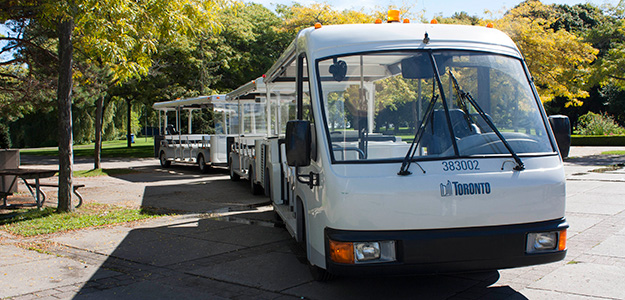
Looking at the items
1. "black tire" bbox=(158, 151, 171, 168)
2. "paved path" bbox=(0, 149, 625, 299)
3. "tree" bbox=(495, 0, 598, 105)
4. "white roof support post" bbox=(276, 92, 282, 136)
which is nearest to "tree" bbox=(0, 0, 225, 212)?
"paved path" bbox=(0, 149, 625, 299)

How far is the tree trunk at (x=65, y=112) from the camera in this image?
9.58 m

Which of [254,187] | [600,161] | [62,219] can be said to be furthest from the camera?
[600,161]

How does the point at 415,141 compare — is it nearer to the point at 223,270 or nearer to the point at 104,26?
the point at 223,270

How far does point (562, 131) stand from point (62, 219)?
26.0 feet

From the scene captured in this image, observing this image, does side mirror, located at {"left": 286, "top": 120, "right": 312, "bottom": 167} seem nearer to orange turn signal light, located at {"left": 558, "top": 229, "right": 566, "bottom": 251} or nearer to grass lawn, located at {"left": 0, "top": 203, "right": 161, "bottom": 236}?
orange turn signal light, located at {"left": 558, "top": 229, "right": 566, "bottom": 251}

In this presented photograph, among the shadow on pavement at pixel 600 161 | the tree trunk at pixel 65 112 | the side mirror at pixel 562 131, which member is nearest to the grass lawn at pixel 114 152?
the tree trunk at pixel 65 112

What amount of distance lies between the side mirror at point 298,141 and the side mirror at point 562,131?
229cm

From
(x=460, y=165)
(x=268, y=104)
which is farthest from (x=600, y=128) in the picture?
(x=460, y=165)

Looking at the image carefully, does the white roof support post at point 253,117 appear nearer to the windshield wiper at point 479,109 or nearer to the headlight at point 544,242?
the windshield wiper at point 479,109

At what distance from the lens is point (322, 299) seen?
194 inches

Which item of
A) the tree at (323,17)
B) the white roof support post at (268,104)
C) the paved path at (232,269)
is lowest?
the paved path at (232,269)

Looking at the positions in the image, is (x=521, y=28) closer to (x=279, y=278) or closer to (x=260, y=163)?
(x=260, y=163)

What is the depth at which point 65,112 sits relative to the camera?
9555 mm

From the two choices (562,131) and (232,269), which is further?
(232,269)
